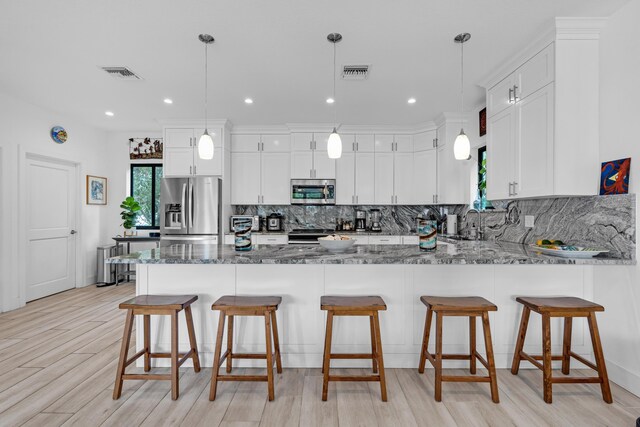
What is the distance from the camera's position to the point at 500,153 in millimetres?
3184

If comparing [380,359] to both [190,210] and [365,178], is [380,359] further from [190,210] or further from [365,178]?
[190,210]

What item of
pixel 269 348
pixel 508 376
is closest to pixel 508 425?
pixel 508 376

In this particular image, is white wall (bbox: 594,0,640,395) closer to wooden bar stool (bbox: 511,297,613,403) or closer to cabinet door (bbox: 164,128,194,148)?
wooden bar stool (bbox: 511,297,613,403)

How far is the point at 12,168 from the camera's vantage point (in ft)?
13.3

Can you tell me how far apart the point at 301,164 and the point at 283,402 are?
142 inches

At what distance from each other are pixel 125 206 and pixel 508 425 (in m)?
5.60

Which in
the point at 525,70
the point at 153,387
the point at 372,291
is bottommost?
the point at 153,387

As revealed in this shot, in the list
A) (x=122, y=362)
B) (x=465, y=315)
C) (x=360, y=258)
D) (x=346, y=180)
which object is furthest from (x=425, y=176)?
(x=122, y=362)

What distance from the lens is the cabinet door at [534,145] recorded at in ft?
8.35

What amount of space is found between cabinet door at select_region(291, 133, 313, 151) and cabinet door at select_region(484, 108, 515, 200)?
2.56 metres

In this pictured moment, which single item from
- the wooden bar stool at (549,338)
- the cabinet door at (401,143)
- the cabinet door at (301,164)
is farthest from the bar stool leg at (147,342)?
the cabinet door at (401,143)

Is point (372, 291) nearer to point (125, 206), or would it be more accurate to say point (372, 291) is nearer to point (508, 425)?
point (508, 425)

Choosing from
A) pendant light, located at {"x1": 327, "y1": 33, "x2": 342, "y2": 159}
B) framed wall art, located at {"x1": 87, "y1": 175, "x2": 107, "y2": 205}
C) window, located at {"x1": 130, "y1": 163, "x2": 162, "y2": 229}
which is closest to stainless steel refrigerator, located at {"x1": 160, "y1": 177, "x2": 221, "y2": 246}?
window, located at {"x1": 130, "y1": 163, "x2": 162, "y2": 229}

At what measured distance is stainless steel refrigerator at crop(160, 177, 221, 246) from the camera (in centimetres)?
471
